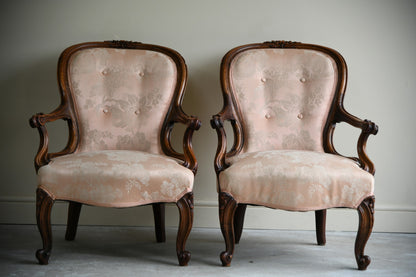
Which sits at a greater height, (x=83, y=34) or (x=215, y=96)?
(x=83, y=34)

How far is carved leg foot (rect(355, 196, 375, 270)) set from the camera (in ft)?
6.25

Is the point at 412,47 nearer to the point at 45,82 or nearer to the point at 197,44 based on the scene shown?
the point at 197,44

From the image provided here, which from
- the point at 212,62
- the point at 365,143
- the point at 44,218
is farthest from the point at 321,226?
the point at 44,218

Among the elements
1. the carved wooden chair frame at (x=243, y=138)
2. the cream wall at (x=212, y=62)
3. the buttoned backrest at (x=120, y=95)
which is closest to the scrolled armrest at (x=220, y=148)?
the carved wooden chair frame at (x=243, y=138)

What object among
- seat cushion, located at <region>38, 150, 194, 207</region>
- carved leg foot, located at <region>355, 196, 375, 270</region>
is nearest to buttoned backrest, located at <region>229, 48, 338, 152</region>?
carved leg foot, located at <region>355, 196, 375, 270</region>

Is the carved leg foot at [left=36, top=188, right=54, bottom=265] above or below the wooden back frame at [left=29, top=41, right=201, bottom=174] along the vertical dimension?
below

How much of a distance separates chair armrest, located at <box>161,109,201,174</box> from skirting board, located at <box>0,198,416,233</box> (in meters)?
0.56

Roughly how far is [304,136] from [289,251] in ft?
2.02

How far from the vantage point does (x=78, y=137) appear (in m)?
2.32

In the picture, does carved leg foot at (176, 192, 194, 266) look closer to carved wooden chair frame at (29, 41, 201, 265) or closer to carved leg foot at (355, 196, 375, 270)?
carved wooden chair frame at (29, 41, 201, 265)

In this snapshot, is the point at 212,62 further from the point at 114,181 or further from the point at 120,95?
the point at 114,181

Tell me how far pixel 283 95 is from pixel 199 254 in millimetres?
965

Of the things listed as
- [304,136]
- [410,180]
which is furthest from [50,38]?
[410,180]

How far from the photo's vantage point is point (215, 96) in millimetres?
2693
